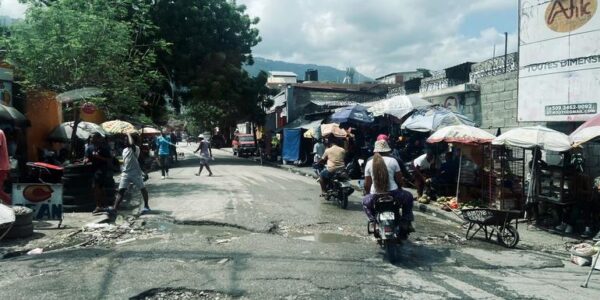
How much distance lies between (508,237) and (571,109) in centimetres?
364

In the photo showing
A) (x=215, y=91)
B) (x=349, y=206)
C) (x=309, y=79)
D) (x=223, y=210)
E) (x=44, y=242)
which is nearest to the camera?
(x=44, y=242)

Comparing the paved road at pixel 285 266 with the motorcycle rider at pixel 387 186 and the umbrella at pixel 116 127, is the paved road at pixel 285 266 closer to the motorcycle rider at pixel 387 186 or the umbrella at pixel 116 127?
the motorcycle rider at pixel 387 186

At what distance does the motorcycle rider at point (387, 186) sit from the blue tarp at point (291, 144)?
68.7 feet

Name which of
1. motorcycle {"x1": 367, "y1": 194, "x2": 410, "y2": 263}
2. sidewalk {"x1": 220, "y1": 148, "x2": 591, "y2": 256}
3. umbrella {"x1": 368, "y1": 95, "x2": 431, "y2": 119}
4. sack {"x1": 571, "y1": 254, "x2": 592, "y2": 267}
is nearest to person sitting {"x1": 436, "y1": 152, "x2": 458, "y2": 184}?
sidewalk {"x1": 220, "y1": 148, "x2": 591, "y2": 256}

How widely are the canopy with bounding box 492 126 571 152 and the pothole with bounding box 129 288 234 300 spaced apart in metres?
7.03

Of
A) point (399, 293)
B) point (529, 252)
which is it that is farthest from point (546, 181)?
point (399, 293)

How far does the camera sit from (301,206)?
471 inches

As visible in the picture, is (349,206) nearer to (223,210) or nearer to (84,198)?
(223,210)

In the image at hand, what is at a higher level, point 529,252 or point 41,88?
point 41,88

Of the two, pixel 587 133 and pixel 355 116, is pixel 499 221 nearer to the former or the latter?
pixel 587 133

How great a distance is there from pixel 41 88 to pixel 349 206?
349 inches

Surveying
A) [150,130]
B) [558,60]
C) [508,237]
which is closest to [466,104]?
[558,60]

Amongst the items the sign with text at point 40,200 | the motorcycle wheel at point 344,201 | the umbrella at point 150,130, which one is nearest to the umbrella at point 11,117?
the sign with text at point 40,200

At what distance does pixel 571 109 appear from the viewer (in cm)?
1030
